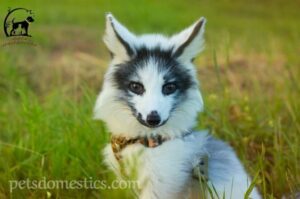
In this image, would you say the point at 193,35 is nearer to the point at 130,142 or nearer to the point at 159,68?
the point at 159,68

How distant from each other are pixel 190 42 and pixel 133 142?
0.73 metres

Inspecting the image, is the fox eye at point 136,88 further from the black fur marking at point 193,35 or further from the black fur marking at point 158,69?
the black fur marking at point 193,35

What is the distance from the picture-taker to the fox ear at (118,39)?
4.01 meters

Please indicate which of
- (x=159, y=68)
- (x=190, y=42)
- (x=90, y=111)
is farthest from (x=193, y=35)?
(x=90, y=111)

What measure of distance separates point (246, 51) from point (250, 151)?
166 inches

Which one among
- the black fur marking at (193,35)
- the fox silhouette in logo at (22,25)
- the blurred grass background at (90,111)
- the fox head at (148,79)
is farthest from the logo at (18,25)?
the black fur marking at (193,35)

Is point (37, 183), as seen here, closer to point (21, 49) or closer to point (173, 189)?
point (173, 189)

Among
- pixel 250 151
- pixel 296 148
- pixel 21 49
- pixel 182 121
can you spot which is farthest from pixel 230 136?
pixel 21 49

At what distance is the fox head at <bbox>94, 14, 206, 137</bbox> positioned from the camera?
13.0 ft

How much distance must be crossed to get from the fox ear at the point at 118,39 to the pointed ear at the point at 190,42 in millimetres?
291

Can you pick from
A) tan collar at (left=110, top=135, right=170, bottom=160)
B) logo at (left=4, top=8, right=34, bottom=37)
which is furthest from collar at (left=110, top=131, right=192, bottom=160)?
logo at (left=4, top=8, right=34, bottom=37)

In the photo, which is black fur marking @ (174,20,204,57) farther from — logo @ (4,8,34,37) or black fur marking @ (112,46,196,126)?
logo @ (4,8,34,37)

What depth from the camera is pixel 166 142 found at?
411 cm

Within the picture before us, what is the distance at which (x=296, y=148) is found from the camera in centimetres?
492
